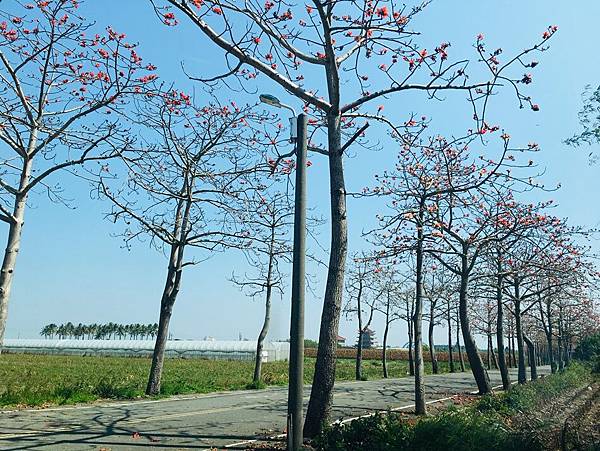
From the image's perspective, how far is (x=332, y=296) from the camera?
8781mm

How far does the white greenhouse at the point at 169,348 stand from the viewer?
69.6 meters

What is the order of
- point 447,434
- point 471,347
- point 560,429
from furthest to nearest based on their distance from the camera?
point 471,347
point 560,429
point 447,434

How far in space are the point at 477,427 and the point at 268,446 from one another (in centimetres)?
340

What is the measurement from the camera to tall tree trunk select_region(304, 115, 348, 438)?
27.2ft

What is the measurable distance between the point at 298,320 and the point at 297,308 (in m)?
0.16

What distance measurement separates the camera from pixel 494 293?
923 inches

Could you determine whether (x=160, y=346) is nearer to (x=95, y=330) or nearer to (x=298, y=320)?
(x=298, y=320)

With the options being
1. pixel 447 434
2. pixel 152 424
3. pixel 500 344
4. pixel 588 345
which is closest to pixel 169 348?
pixel 588 345

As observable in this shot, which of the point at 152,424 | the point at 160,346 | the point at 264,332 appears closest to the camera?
the point at 152,424

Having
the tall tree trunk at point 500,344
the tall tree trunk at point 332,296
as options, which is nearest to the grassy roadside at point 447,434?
the tall tree trunk at point 332,296

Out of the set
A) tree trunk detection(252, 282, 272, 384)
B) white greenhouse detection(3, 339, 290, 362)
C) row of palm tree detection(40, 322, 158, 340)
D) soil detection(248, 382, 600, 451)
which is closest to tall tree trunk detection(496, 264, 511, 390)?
tree trunk detection(252, 282, 272, 384)

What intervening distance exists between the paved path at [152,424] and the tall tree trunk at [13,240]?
1931 millimetres

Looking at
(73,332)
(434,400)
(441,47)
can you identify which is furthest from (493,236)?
(73,332)

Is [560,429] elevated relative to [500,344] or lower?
lower
